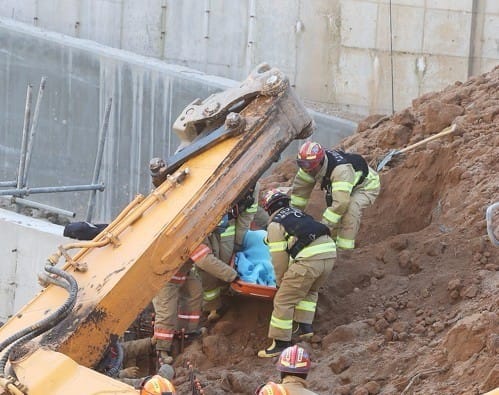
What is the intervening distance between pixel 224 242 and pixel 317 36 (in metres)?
6.32

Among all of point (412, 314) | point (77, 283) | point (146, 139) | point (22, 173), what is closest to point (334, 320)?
point (412, 314)

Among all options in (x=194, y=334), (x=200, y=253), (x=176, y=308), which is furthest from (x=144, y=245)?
(x=194, y=334)

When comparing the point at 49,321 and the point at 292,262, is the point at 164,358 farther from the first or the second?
the point at 49,321

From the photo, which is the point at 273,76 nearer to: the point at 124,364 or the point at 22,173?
the point at 124,364

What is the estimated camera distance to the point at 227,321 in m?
10.0

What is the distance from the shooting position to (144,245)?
8.10 meters

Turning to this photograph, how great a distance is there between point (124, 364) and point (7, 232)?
2.78 metres

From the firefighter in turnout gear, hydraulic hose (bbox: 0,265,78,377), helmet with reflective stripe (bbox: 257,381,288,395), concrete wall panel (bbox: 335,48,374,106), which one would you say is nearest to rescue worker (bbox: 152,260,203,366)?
the firefighter in turnout gear

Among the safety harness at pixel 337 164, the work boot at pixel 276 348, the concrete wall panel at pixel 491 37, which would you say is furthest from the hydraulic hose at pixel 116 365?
the concrete wall panel at pixel 491 37

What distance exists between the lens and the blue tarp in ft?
32.7

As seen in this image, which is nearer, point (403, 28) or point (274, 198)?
point (274, 198)

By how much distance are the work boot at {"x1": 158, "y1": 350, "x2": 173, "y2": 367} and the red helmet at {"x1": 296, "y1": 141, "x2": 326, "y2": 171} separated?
2006mm

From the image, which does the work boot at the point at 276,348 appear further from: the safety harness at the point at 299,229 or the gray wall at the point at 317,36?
the gray wall at the point at 317,36

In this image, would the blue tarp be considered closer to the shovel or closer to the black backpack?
the black backpack
